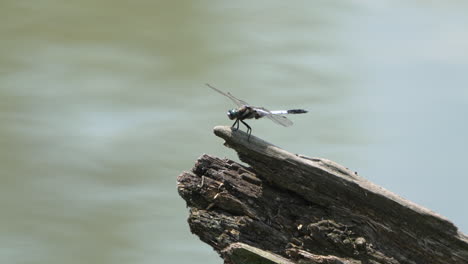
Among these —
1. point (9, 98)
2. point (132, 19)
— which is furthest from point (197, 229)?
point (132, 19)

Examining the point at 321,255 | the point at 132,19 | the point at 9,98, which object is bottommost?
the point at 321,255

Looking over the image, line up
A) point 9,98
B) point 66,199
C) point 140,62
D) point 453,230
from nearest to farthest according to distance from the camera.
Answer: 1. point 453,230
2. point 66,199
3. point 9,98
4. point 140,62

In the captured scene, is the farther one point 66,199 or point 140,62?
point 140,62

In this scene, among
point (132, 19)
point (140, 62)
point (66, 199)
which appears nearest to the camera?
point (66, 199)

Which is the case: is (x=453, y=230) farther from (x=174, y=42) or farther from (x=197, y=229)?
(x=174, y=42)

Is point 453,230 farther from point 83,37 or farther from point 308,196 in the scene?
point 83,37

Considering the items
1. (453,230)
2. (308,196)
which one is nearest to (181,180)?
(308,196)

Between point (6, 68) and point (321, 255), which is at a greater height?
point (6, 68)
